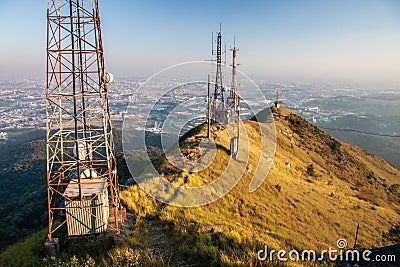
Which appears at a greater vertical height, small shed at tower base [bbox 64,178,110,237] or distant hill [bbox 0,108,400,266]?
small shed at tower base [bbox 64,178,110,237]

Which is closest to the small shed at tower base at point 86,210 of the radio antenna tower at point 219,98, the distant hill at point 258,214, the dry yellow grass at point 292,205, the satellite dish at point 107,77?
the distant hill at point 258,214

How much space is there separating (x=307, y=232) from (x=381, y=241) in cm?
419

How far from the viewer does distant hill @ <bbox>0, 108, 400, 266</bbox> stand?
26.3 feet

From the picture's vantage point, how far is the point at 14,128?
96.1 metres

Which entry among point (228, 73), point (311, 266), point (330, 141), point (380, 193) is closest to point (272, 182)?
point (228, 73)

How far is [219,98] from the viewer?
Answer: 2253 centimetres

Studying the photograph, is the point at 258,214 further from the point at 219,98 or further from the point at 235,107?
the point at 219,98

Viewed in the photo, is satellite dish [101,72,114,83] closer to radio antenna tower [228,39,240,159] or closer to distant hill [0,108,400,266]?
distant hill [0,108,400,266]

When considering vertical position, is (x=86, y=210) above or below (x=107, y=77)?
below

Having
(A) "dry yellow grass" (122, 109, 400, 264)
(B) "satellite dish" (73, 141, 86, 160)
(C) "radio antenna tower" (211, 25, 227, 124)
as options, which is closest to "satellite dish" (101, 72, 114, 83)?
(B) "satellite dish" (73, 141, 86, 160)

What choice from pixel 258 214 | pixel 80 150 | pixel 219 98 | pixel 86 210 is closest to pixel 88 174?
pixel 80 150

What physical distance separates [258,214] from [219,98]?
11304 millimetres

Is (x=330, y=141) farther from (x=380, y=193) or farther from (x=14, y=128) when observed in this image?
(x=14, y=128)

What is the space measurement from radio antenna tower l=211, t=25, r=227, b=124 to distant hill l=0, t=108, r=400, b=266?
178cm
